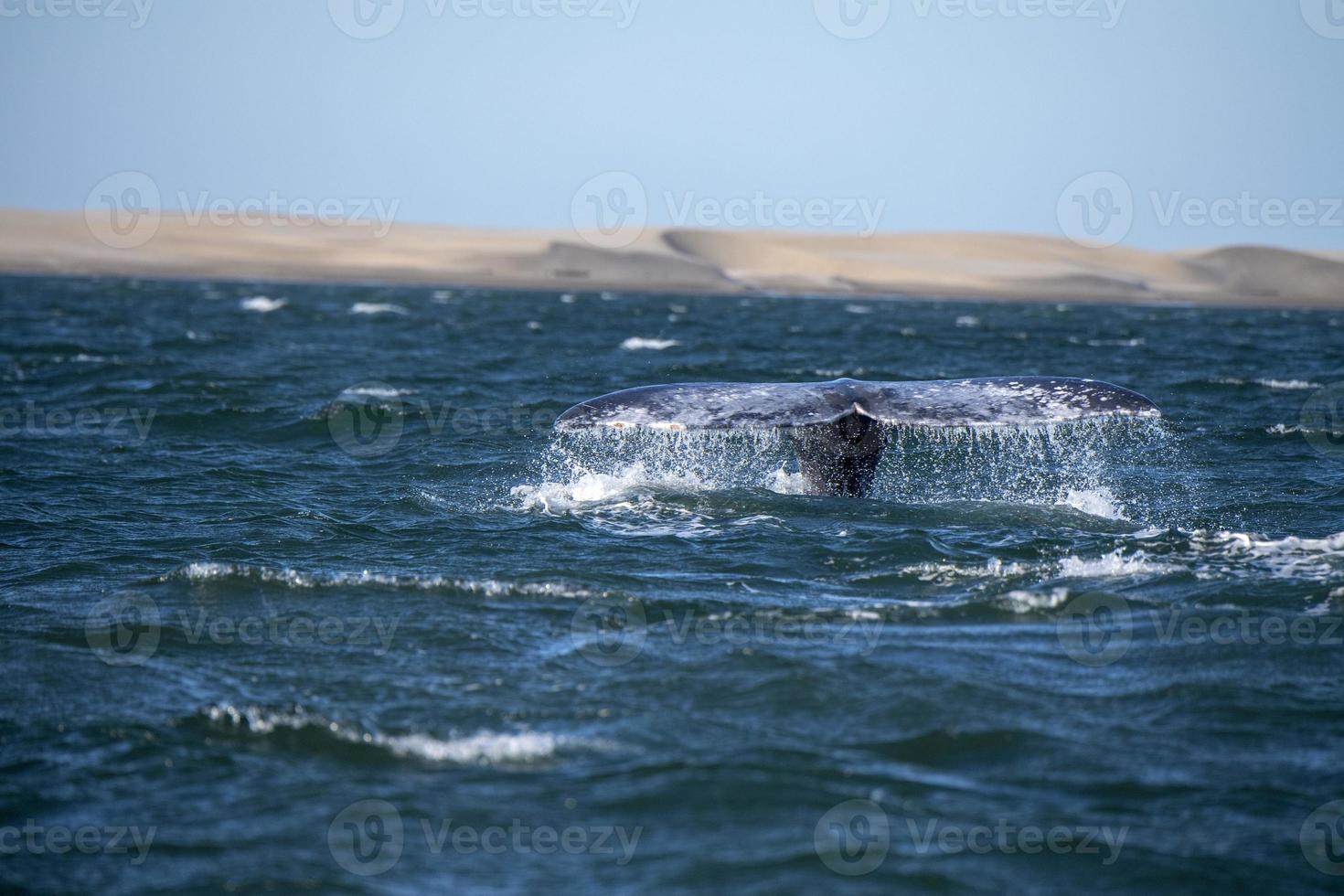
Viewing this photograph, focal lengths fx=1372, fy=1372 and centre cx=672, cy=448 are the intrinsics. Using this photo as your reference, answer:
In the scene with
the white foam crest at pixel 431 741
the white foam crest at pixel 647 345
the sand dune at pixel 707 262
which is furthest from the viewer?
the sand dune at pixel 707 262

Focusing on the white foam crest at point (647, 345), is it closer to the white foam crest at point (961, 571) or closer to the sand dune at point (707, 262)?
the white foam crest at point (961, 571)

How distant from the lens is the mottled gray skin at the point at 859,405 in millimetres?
8859

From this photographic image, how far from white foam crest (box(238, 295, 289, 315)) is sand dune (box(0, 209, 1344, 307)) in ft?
113

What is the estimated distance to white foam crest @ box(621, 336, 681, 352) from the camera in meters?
30.5

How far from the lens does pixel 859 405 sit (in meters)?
9.47

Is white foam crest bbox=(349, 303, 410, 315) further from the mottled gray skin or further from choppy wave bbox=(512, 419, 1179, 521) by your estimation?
the mottled gray skin

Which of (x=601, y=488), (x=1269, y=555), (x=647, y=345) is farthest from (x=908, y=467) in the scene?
(x=647, y=345)

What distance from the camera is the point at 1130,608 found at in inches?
313

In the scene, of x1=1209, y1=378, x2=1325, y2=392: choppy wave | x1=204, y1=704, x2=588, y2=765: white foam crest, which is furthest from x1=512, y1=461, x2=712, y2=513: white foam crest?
x1=1209, y1=378, x2=1325, y2=392: choppy wave

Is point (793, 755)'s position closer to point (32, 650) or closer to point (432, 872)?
point (432, 872)

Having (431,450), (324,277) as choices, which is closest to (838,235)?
(324,277)

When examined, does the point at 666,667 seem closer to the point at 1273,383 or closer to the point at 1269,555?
the point at 1269,555

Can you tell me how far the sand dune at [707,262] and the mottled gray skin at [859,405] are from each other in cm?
7970

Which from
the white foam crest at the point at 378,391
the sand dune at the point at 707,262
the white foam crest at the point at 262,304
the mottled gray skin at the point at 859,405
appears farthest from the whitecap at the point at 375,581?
the sand dune at the point at 707,262
